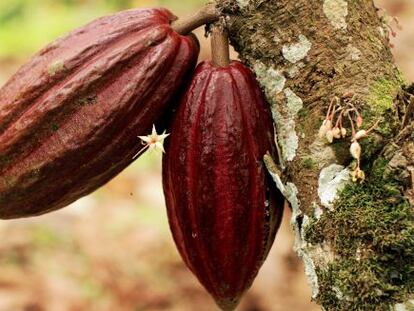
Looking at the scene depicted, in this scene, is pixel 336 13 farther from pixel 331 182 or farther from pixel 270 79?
pixel 331 182

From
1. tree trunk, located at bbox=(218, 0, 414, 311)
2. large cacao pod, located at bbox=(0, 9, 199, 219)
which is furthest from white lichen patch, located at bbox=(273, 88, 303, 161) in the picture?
large cacao pod, located at bbox=(0, 9, 199, 219)

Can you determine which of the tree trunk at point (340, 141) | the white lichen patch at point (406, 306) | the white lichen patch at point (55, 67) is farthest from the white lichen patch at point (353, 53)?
the white lichen patch at point (55, 67)

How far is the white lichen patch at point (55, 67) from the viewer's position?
1753mm

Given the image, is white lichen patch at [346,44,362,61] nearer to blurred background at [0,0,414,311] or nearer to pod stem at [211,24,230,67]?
pod stem at [211,24,230,67]

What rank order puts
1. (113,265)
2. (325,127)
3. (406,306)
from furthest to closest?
(113,265)
(325,127)
(406,306)

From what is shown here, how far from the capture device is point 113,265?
4199 millimetres

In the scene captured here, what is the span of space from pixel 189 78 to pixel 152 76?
0.10m

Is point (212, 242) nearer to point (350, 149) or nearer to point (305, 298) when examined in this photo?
point (350, 149)

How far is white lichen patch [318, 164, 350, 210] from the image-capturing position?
1.60 metres

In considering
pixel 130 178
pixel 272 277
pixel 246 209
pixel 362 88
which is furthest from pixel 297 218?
pixel 130 178

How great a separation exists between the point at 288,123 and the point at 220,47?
0.23m

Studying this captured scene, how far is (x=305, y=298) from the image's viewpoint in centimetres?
430

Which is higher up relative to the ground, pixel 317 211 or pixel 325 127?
pixel 325 127

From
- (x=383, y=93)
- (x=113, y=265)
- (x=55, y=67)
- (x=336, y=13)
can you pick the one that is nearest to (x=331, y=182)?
(x=383, y=93)
